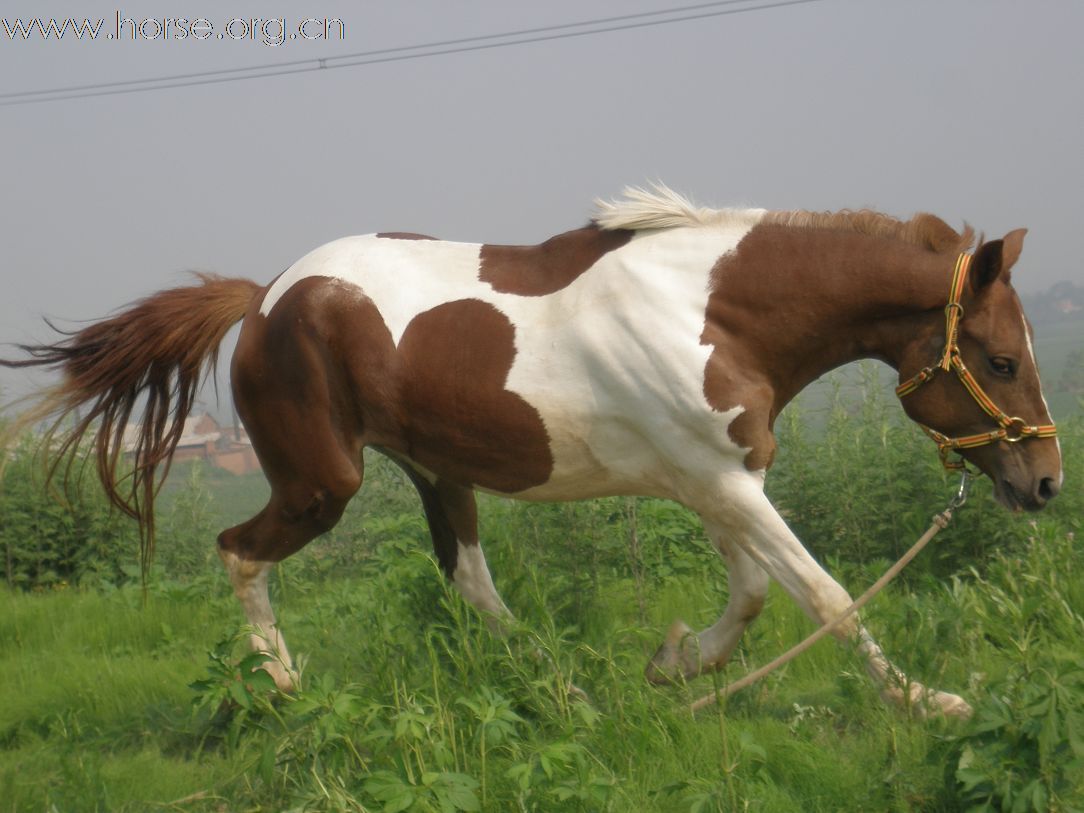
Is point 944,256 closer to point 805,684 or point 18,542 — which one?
point 805,684

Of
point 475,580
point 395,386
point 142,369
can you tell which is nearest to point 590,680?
point 475,580

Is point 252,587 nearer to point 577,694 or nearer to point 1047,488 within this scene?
point 577,694

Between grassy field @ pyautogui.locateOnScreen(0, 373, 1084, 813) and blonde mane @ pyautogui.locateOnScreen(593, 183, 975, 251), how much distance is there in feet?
3.98

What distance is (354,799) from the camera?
123 inches

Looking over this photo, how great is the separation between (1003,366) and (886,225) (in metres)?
0.65

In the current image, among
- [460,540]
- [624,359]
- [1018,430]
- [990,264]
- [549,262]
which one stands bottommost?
[460,540]

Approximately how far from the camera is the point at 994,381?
13.2ft

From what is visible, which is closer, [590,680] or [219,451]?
[590,680]

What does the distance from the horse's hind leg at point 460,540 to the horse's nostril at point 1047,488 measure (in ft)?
7.15

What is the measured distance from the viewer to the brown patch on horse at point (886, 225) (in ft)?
13.6

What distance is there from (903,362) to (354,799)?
2.38 meters

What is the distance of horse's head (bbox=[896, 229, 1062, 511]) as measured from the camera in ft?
13.1

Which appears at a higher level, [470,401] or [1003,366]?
[1003,366]

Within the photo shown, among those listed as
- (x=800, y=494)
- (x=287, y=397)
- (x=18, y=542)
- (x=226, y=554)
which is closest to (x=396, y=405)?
(x=287, y=397)
